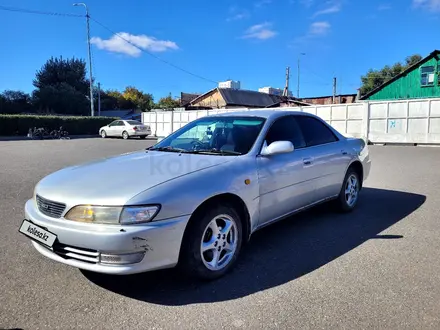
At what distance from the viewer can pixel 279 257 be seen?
3.57m

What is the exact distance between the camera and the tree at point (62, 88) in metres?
47.0

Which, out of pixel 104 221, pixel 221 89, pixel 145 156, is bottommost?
pixel 104 221

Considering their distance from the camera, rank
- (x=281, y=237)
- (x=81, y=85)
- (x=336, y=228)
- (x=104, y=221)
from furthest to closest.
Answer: (x=81, y=85), (x=336, y=228), (x=281, y=237), (x=104, y=221)

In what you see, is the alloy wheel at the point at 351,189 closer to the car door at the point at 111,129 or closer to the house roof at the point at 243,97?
the car door at the point at 111,129

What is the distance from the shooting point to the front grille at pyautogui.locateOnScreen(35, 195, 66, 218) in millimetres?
2781

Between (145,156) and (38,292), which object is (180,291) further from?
(145,156)

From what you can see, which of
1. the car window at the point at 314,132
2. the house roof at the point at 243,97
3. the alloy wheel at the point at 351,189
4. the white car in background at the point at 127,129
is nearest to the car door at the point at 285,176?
the car window at the point at 314,132

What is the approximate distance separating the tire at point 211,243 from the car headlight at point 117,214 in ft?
1.30

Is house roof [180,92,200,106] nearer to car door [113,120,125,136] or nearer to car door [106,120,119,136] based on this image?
car door [106,120,119,136]

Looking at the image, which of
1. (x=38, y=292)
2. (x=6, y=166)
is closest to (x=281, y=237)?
(x=38, y=292)

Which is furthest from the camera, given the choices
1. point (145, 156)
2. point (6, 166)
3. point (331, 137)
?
point (6, 166)

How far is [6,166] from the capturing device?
9.85m

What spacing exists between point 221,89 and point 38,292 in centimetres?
4219

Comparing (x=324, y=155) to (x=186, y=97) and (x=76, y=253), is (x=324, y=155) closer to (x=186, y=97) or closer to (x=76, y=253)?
(x=76, y=253)
